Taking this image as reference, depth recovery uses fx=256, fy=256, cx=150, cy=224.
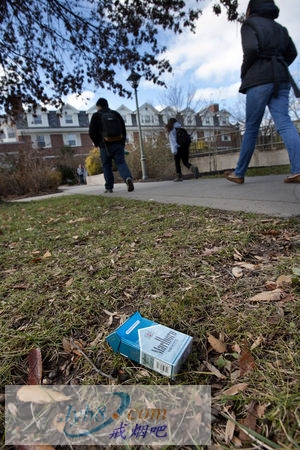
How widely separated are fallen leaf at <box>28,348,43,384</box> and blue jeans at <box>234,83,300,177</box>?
3137mm

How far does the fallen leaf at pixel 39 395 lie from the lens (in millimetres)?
776

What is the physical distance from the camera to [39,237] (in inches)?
101

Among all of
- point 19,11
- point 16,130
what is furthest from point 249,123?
point 16,130

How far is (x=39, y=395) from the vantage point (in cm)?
79

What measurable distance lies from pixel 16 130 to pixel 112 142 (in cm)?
3608

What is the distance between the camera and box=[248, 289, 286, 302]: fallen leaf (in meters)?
1.06

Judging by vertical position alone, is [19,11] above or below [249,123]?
above

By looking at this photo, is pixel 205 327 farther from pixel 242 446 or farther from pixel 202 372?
pixel 242 446

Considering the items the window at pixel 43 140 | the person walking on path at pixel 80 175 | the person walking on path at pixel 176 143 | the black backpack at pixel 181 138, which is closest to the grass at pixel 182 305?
the person walking on path at pixel 176 143

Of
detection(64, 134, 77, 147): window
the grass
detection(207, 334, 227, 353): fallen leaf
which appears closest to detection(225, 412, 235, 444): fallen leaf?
the grass

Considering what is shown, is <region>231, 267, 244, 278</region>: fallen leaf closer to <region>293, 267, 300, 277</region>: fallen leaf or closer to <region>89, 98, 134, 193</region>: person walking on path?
<region>293, 267, 300, 277</region>: fallen leaf

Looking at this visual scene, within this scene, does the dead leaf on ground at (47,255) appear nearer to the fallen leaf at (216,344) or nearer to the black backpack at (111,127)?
the fallen leaf at (216,344)

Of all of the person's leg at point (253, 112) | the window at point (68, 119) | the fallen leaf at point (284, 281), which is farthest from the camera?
the window at point (68, 119)

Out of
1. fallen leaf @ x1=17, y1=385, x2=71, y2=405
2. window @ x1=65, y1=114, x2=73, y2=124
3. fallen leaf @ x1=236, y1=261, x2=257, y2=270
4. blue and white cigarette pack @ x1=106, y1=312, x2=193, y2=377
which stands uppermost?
window @ x1=65, y1=114, x2=73, y2=124
